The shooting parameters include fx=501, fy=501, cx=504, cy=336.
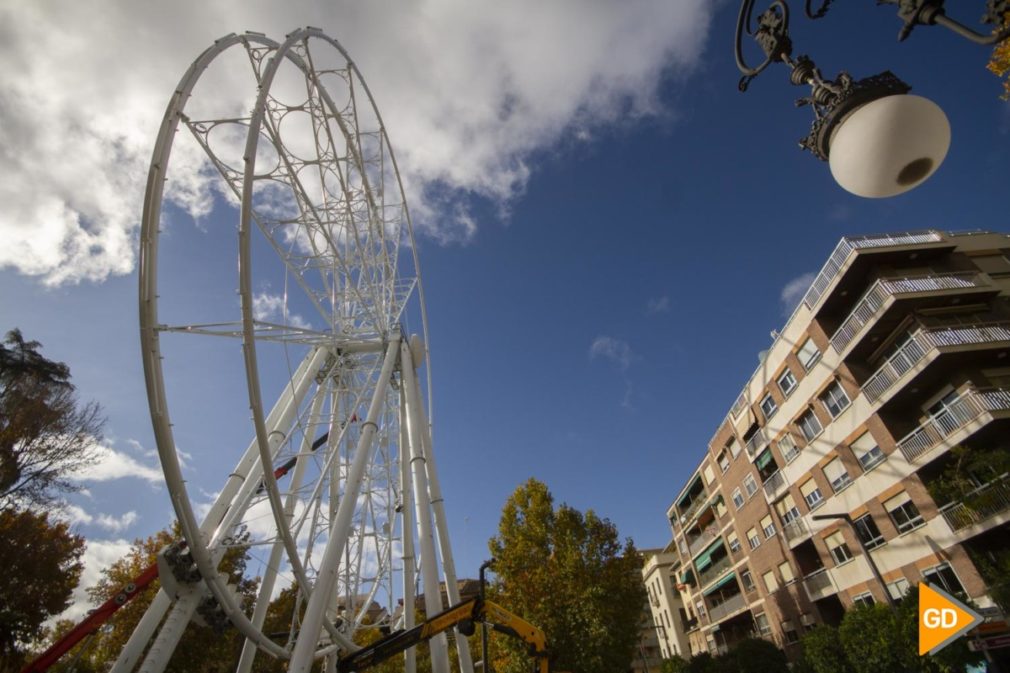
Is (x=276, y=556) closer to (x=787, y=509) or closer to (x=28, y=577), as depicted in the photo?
(x=28, y=577)

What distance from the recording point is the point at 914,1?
2535mm

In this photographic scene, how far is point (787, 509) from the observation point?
1092 inches

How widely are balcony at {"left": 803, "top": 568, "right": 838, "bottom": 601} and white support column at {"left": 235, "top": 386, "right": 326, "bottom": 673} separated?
24289 mm

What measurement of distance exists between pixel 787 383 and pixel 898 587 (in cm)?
1077

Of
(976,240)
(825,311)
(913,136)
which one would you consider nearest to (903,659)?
(825,311)

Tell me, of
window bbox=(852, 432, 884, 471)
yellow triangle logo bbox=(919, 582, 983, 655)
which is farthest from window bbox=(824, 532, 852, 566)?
yellow triangle logo bbox=(919, 582, 983, 655)

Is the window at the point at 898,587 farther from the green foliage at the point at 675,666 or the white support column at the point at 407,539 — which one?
the white support column at the point at 407,539

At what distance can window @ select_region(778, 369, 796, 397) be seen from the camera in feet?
88.9

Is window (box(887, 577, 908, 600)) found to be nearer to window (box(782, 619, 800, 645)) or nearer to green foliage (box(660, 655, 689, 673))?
window (box(782, 619, 800, 645))

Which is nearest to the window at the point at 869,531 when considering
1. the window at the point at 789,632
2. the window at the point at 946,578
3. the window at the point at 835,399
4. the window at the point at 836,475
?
the window at the point at 836,475

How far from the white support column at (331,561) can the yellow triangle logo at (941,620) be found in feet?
29.8

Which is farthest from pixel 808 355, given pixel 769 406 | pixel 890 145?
pixel 890 145

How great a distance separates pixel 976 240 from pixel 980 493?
42.0 feet

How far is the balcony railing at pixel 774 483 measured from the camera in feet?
91.7
